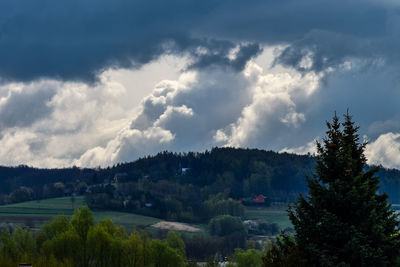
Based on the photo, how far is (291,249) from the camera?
5888 centimetres

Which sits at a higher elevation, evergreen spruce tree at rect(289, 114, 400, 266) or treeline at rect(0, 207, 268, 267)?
evergreen spruce tree at rect(289, 114, 400, 266)

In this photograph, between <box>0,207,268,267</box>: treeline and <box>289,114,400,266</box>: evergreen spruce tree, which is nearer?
<box>289,114,400,266</box>: evergreen spruce tree

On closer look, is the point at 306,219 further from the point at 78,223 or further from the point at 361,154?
the point at 78,223

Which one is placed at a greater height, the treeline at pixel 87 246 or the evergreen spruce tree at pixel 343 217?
the evergreen spruce tree at pixel 343 217

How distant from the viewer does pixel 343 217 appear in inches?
2282

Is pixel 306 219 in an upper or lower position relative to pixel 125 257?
upper

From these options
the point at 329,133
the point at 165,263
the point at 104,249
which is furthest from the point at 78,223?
the point at 329,133

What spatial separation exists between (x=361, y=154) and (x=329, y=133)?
3460mm

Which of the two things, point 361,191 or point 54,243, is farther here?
point 54,243

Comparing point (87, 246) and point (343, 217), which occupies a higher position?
point (343, 217)

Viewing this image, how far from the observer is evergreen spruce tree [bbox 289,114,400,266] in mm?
56125

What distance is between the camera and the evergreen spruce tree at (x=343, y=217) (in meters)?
56.1

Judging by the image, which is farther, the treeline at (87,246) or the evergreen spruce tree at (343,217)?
the treeline at (87,246)

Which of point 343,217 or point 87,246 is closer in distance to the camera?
point 343,217
